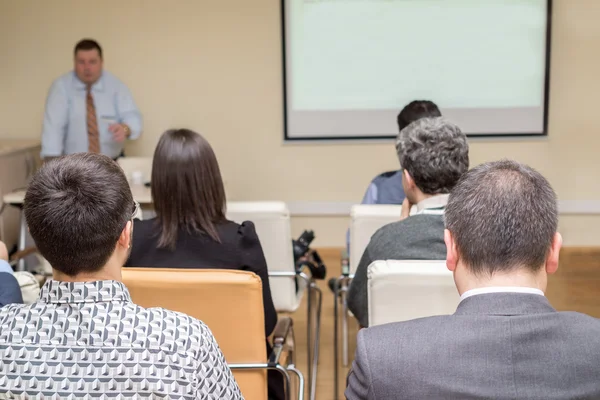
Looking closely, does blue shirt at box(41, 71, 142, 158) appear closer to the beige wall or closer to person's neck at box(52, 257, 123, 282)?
the beige wall

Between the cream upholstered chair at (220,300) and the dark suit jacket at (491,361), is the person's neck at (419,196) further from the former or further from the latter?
the dark suit jacket at (491,361)

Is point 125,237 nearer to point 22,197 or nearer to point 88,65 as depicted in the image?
point 22,197

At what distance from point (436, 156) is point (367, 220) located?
0.67 metres

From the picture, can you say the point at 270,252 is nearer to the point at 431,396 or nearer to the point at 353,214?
the point at 353,214

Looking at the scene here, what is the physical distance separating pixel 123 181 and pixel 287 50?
15.6 feet

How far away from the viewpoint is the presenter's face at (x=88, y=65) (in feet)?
17.6

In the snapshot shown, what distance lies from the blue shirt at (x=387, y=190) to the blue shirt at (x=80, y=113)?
2.59 metres

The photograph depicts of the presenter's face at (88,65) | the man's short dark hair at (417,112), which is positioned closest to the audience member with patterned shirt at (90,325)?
the man's short dark hair at (417,112)

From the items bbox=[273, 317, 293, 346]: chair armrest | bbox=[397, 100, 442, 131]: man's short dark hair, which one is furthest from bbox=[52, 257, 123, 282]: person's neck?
bbox=[397, 100, 442, 131]: man's short dark hair

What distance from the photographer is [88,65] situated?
212 inches

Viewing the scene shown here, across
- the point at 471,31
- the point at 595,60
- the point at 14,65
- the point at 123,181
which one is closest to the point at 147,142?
the point at 14,65

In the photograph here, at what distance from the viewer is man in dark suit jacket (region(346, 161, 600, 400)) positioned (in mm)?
1118

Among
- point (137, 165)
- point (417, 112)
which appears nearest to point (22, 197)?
point (137, 165)

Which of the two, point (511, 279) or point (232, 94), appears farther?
point (232, 94)
